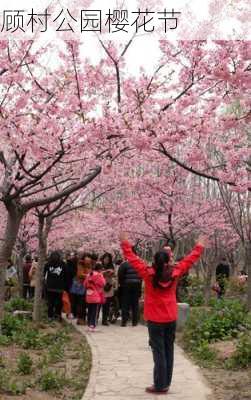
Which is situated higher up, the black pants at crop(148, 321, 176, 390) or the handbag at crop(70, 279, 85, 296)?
the handbag at crop(70, 279, 85, 296)

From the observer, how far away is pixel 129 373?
7.23 metres

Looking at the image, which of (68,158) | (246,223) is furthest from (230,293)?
(68,158)

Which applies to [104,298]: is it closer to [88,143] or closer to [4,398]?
[88,143]

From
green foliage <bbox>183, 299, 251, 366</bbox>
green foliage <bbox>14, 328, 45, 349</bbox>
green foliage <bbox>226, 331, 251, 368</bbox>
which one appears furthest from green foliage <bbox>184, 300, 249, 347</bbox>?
green foliage <bbox>14, 328, 45, 349</bbox>

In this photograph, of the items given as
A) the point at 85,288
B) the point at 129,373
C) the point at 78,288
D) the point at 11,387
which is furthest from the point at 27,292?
the point at 11,387

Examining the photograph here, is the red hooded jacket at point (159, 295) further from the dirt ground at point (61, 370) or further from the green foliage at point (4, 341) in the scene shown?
the green foliage at point (4, 341)

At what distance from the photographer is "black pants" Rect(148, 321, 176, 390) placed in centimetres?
607

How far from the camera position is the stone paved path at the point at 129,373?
608 centimetres

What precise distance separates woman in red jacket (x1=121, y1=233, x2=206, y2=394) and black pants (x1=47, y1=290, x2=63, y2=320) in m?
6.68

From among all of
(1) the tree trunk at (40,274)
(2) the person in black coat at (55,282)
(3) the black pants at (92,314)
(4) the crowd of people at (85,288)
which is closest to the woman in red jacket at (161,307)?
(3) the black pants at (92,314)

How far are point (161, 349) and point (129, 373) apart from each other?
1.35m

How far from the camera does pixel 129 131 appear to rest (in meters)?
7.16

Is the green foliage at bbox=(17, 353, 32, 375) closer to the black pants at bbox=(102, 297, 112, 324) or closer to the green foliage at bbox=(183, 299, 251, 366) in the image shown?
the green foliage at bbox=(183, 299, 251, 366)

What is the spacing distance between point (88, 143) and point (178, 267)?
7.57ft
